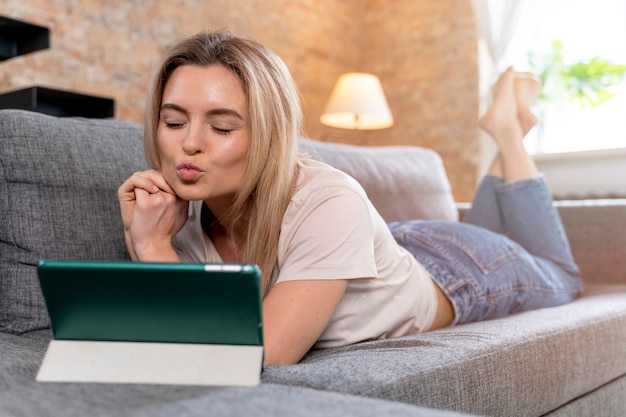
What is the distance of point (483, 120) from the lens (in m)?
2.20

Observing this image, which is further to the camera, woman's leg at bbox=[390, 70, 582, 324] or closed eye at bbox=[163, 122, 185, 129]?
woman's leg at bbox=[390, 70, 582, 324]

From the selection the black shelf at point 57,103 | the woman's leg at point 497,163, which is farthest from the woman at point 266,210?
the black shelf at point 57,103

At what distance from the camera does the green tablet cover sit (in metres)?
0.72

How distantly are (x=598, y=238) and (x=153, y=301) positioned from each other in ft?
6.12

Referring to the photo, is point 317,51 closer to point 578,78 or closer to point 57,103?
point 578,78

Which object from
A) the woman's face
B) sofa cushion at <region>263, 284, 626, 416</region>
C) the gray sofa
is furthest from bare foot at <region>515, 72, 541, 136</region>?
the woman's face

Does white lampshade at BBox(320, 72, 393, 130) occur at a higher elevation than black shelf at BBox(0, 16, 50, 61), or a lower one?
lower

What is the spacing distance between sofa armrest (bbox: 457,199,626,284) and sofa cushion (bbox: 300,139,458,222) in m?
0.41

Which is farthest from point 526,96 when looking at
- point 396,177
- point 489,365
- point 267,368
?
point 267,368

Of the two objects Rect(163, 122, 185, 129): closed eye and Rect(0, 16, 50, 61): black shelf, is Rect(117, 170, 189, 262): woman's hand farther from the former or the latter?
Rect(0, 16, 50, 61): black shelf

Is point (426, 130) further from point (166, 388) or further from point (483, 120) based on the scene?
point (166, 388)

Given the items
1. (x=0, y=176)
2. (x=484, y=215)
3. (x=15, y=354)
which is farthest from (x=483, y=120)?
(x=15, y=354)

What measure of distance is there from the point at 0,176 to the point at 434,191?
144 cm

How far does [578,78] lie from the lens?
164 inches
